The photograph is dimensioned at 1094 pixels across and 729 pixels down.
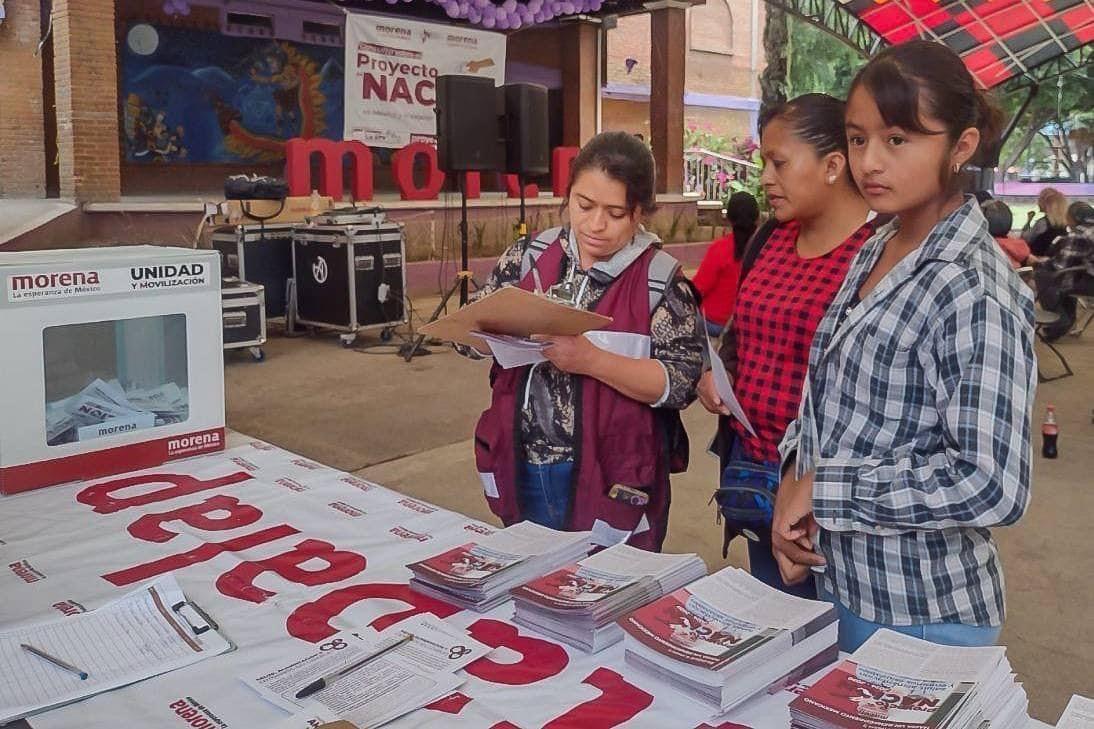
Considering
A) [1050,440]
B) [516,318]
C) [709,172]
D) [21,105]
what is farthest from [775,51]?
[516,318]

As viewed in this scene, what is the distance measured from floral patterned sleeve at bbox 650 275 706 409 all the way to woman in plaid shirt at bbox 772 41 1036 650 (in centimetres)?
41

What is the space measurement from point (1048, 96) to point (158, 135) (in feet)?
52.1

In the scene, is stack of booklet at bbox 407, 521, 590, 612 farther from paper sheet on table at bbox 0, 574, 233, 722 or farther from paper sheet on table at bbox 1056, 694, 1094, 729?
paper sheet on table at bbox 1056, 694, 1094, 729

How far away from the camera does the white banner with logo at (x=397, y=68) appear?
10.6m

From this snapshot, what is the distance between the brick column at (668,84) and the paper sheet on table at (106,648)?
38.1ft

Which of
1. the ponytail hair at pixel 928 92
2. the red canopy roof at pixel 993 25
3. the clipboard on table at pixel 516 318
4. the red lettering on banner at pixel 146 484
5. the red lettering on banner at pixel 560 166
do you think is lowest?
the red lettering on banner at pixel 146 484

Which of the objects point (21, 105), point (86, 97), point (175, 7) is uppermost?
point (175, 7)

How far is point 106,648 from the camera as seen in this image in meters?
1.21

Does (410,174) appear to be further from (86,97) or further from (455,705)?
(455,705)

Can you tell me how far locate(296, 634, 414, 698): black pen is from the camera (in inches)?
42.6

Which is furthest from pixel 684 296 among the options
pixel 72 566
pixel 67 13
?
pixel 67 13

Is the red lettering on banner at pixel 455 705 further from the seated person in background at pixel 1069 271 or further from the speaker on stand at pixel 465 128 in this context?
the seated person in background at pixel 1069 271

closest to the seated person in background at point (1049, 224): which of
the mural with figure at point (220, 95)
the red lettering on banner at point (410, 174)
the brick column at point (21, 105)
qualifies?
the red lettering on banner at point (410, 174)

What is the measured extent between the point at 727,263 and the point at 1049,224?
501cm
